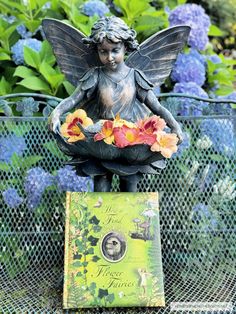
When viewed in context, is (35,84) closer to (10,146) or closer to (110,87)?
(10,146)

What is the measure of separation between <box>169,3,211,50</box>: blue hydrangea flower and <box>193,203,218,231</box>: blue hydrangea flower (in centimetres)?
68

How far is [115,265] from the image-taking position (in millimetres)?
1304

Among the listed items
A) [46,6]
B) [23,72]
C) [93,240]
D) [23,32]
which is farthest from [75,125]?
[46,6]

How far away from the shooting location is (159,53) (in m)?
1.48

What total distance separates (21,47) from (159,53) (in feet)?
2.13

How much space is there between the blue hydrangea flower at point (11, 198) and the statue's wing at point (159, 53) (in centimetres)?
58

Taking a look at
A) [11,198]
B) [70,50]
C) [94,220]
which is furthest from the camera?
[11,198]

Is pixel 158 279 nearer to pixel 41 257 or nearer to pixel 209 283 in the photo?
pixel 209 283

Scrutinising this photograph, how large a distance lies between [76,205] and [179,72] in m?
0.80

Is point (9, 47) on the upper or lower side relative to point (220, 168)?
upper

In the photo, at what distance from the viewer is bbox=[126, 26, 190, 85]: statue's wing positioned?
1.46 meters

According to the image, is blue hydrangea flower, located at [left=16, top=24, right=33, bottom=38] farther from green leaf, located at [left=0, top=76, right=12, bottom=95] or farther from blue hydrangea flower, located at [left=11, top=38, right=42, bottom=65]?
green leaf, located at [left=0, top=76, right=12, bottom=95]

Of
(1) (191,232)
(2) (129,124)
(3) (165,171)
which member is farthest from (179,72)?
(2) (129,124)

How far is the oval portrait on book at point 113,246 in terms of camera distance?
4.30 ft
